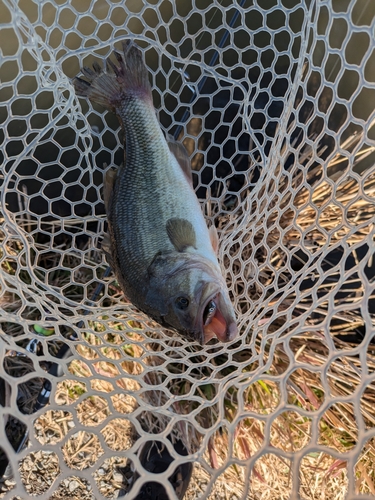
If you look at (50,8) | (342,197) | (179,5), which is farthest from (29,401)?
(179,5)

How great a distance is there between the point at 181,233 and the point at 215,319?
37cm

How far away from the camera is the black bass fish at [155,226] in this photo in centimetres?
147

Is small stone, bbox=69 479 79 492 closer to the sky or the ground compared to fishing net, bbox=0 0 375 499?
closer to the ground

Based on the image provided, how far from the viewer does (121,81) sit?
1760 mm

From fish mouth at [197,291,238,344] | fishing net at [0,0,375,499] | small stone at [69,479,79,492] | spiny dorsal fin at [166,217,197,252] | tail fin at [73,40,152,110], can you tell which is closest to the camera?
fish mouth at [197,291,238,344]

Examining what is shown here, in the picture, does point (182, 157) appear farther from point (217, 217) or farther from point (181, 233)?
point (217, 217)

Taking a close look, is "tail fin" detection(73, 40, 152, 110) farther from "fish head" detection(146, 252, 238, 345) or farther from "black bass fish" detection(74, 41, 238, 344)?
"fish head" detection(146, 252, 238, 345)

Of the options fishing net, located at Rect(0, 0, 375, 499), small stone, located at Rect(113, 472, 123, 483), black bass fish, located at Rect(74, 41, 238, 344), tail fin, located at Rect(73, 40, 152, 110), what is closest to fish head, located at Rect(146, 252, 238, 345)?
black bass fish, located at Rect(74, 41, 238, 344)

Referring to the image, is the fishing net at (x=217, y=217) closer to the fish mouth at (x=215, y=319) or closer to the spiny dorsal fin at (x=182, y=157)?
the spiny dorsal fin at (x=182, y=157)

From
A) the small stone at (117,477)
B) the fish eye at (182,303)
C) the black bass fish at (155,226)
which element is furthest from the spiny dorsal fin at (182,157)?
the small stone at (117,477)

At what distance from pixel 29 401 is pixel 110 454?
162 cm

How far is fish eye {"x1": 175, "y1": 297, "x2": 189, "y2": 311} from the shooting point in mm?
1476

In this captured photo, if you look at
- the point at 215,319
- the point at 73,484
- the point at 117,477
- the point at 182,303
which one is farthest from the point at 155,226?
the point at 73,484

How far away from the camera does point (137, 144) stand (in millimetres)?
1685
